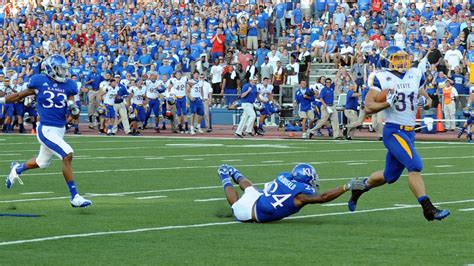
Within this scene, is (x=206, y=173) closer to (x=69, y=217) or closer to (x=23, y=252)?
(x=69, y=217)

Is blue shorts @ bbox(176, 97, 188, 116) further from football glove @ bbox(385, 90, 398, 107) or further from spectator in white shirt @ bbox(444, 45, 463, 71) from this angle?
football glove @ bbox(385, 90, 398, 107)

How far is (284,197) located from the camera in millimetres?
10836

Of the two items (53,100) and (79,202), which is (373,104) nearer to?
(79,202)

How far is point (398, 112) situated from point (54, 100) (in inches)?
160

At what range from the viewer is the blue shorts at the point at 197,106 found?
31375 mm

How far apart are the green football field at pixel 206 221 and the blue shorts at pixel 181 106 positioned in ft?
37.5

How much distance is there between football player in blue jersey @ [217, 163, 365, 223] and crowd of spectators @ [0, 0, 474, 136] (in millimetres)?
19655

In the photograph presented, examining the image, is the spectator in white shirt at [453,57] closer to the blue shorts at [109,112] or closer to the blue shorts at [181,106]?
the blue shorts at [181,106]

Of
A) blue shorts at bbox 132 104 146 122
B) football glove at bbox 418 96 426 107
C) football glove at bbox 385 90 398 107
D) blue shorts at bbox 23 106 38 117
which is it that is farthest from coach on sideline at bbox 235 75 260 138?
football glove at bbox 385 90 398 107

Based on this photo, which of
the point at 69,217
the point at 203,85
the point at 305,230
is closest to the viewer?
the point at 305,230

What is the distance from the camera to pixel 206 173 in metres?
17.5

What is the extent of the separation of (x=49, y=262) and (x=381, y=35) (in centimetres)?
2448

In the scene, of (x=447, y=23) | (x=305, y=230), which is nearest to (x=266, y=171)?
(x=305, y=230)

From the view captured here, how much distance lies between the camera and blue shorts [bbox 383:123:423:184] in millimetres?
11148
